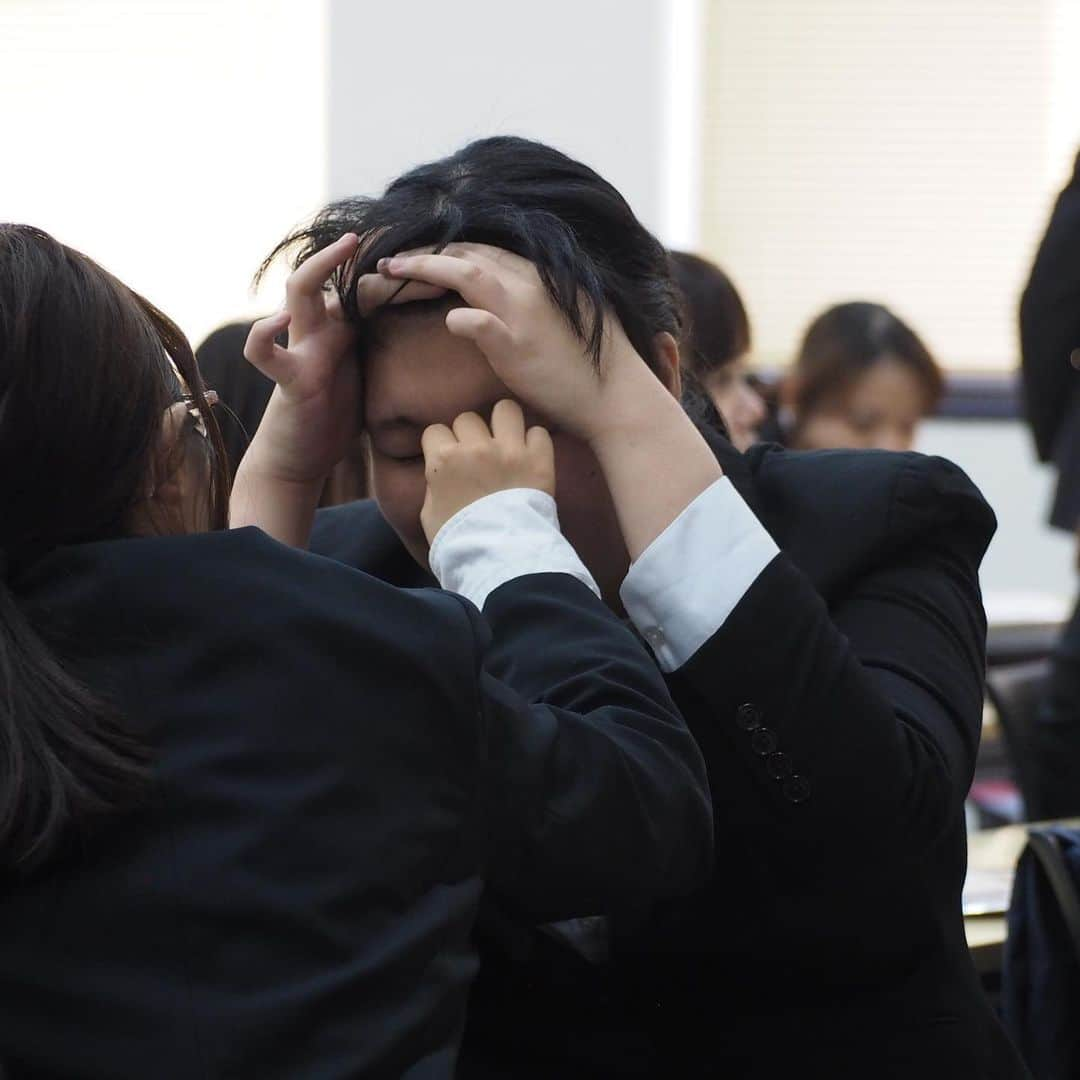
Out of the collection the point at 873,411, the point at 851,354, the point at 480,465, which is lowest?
the point at 873,411

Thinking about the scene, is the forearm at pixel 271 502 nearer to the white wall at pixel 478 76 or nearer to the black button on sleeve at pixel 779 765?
the black button on sleeve at pixel 779 765

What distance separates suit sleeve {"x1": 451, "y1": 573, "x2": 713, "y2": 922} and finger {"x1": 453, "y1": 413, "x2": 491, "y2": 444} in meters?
0.12

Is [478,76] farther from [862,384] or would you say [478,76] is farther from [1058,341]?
[1058,341]

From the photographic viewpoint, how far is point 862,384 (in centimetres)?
344

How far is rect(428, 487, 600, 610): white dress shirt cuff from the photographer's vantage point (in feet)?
3.25

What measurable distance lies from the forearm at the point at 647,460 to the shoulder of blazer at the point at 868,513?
130 mm

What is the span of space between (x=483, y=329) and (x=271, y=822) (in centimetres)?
37

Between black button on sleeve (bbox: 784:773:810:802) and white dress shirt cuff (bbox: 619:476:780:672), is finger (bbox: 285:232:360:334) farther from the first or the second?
black button on sleeve (bbox: 784:773:810:802)

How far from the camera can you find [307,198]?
436cm

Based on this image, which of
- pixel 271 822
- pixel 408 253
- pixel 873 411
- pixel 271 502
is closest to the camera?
pixel 271 822

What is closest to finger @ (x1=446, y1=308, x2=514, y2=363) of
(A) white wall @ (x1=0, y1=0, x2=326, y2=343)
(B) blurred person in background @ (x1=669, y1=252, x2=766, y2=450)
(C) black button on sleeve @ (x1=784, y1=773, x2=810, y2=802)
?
(C) black button on sleeve @ (x1=784, y1=773, x2=810, y2=802)

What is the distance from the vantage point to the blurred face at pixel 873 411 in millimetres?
3434

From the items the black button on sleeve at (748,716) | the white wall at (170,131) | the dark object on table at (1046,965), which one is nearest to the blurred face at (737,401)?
the dark object on table at (1046,965)

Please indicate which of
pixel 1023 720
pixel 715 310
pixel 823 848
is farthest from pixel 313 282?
pixel 1023 720
